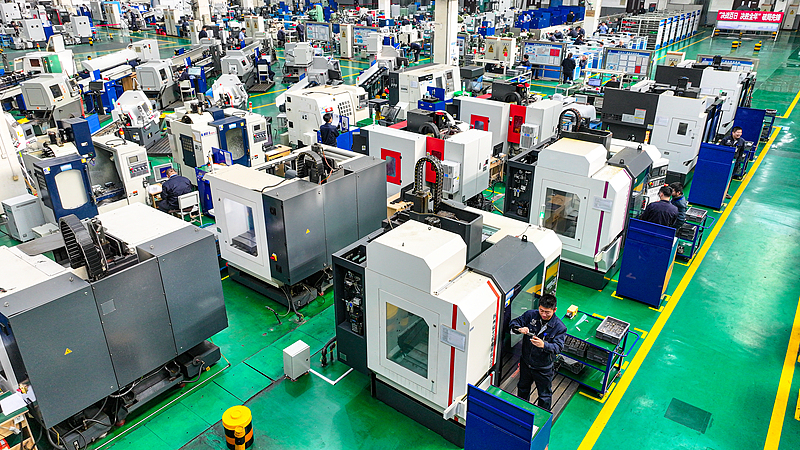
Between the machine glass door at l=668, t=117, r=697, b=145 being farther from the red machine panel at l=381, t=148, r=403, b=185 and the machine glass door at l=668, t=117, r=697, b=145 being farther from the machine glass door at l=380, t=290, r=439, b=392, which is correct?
the machine glass door at l=380, t=290, r=439, b=392

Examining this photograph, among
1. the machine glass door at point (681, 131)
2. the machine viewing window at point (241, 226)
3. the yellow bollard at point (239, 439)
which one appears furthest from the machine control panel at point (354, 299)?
the machine glass door at point (681, 131)

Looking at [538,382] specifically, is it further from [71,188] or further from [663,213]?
[71,188]

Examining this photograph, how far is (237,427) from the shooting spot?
5.43 m

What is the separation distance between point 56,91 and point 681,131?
57.8 feet

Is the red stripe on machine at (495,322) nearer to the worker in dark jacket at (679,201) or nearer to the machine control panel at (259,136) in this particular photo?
the worker in dark jacket at (679,201)

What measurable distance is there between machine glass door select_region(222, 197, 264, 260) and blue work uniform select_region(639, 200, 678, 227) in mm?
6083

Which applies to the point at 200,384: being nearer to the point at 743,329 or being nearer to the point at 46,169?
the point at 46,169

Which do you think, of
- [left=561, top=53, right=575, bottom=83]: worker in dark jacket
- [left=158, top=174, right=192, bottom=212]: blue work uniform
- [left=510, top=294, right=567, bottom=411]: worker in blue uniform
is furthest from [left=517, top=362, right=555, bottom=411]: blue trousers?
[left=561, top=53, right=575, bottom=83]: worker in dark jacket

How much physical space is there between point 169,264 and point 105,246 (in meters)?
0.65

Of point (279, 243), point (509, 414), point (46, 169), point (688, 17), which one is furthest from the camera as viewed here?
point (688, 17)

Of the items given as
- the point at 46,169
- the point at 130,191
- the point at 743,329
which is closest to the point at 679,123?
the point at 743,329

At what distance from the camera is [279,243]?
7.45 meters

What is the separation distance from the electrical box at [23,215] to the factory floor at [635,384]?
4.59m

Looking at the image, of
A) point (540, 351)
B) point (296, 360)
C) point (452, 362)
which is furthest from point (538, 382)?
point (296, 360)
